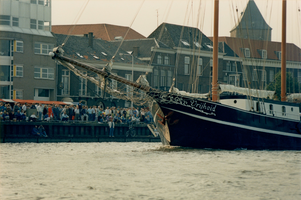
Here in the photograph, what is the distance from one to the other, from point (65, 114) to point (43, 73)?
18102mm

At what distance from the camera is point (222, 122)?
3083cm

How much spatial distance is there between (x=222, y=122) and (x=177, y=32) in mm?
46947

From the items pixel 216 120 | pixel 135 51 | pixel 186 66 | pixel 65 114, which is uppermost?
pixel 135 51

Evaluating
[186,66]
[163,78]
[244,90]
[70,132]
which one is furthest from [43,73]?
[244,90]

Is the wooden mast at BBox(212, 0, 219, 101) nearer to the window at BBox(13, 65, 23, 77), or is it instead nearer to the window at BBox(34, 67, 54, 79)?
the window at BBox(13, 65, 23, 77)

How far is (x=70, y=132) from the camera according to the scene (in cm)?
4072

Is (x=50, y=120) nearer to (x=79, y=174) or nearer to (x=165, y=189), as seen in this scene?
(x=79, y=174)

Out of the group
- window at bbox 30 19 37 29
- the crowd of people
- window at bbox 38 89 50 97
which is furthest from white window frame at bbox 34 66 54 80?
the crowd of people

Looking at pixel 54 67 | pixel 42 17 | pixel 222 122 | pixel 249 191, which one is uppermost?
pixel 42 17

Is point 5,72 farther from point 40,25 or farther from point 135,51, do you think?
Answer: point 135,51

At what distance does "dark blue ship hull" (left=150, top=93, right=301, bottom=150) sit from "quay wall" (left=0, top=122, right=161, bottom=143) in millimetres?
10541

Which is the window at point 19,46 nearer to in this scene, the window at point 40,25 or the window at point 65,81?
the window at point 40,25

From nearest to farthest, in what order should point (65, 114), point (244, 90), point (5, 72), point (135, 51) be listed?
1. point (244, 90)
2. point (65, 114)
3. point (5, 72)
4. point (135, 51)

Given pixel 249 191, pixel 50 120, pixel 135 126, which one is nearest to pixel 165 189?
pixel 249 191
